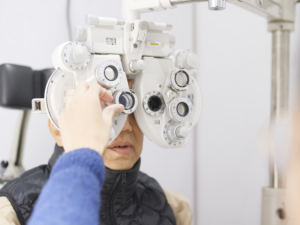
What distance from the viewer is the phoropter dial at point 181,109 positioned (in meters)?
0.82

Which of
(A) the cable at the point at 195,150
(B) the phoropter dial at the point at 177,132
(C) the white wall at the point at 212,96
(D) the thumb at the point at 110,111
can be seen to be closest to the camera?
(D) the thumb at the point at 110,111

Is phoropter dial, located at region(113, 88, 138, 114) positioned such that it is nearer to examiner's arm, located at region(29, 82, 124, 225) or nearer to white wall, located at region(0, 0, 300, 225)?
examiner's arm, located at region(29, 82, 124, 225)

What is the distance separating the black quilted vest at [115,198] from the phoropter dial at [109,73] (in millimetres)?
281

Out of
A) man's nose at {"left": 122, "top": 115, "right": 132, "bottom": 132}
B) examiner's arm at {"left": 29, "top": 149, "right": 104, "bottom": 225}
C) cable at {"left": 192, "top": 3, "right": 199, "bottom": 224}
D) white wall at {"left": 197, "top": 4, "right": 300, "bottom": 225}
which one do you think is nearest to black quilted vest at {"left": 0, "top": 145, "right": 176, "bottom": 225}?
man's nose at {"left": 122, "top": 115, "right": 132, "bottom": 132}

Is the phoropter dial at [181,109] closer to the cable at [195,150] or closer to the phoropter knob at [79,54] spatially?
the phoropter knob at [79,54]

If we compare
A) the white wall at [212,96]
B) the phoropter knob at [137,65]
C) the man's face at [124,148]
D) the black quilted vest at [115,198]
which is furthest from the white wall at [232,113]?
the phoropter knob at [137,65]

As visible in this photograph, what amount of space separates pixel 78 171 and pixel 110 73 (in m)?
0.32

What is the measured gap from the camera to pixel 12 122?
1.27 metres

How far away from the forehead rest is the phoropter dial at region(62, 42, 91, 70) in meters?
0.37

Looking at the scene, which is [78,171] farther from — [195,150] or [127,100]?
[195,150]

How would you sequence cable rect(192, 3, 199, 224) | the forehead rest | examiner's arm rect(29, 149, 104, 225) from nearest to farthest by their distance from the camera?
examiner's arm rect(29, 149, 104, 225), the forehead rest, cable rect(192, 3, 199, 224)

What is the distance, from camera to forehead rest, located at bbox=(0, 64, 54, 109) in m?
1.00

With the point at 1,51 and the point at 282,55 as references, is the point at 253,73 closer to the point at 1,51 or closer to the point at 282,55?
the point at 282,55

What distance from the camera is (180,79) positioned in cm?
84
